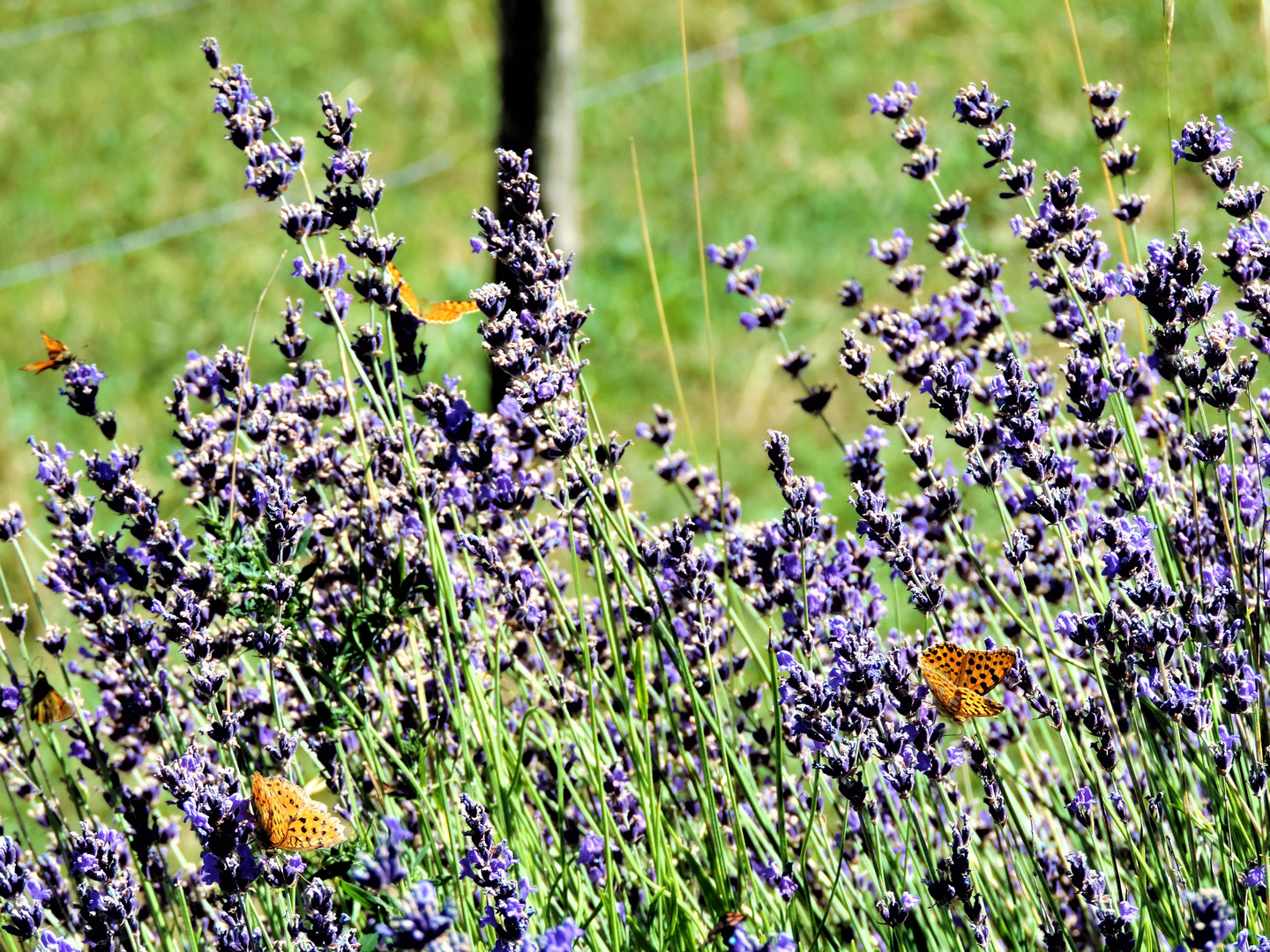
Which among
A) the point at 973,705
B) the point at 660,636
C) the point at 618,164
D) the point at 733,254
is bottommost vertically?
the point at 973,705

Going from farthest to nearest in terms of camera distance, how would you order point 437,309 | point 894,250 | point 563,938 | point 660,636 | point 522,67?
1. point 522,67
2. point 894,250
3. point 437,309
4. point 660,636
5. point 563,938

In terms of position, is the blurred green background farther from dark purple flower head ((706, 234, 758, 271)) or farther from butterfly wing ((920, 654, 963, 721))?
butterfly wing ((920, 654, 963, 721))

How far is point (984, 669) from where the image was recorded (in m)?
1.48

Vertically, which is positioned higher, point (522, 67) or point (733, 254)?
point (522, 67)

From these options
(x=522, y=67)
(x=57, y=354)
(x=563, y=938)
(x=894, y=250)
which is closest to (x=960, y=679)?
(x=563, y=938)

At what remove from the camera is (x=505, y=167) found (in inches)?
66.9

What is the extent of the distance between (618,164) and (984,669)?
5.07m

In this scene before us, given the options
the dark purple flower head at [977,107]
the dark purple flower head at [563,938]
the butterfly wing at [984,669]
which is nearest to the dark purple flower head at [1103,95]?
the dark purple flower head at [977,107]

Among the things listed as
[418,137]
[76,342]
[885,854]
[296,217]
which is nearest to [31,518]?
[76,342]

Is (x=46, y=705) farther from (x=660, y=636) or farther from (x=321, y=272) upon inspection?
(x=660, y=636)

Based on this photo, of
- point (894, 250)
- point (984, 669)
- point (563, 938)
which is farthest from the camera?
point (894, 250)

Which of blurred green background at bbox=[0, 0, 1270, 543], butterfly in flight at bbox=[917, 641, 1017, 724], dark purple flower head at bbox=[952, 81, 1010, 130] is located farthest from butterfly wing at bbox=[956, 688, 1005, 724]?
blurred green background at bbox=[0, 0, 1270, 543]

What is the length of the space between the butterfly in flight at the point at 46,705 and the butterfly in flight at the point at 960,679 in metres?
1.15

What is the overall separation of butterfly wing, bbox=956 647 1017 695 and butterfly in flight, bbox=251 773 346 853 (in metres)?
0.71
